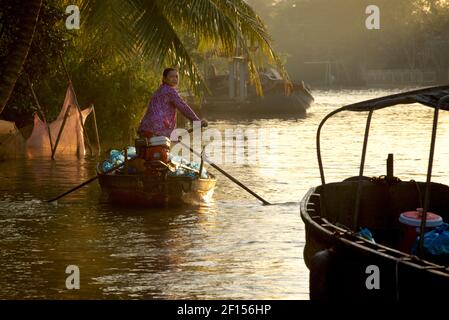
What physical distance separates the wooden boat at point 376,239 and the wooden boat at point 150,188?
13.9ft

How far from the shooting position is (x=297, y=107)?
47.0m

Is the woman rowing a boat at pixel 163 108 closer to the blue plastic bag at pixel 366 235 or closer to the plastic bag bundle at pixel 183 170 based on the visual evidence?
the plastic bag bundle at pixel 183 170

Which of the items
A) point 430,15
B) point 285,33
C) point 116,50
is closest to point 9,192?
point 116,50

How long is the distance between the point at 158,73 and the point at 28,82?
8.74 m

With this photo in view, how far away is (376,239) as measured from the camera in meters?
11.2

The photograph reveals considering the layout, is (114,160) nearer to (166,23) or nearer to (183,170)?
(183,170)

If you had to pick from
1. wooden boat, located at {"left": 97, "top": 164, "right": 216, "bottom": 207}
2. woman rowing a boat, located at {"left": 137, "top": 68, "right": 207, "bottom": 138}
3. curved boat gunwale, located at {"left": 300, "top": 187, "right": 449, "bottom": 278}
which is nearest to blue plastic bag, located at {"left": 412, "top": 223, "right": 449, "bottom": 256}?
curved boat gunwale, located at {"left": 300, "top": 187, "right": 449, "bottom": 278}

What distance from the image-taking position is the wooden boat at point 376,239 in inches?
320

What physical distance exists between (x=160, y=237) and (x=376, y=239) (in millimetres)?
3613

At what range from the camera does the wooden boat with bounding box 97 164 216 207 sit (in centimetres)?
1546

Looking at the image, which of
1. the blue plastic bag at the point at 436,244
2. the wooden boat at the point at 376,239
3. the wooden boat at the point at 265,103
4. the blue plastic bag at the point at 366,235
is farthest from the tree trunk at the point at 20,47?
the wooden boat at the point at 265,103

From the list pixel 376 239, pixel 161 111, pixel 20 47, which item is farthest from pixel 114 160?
pixel 376 239

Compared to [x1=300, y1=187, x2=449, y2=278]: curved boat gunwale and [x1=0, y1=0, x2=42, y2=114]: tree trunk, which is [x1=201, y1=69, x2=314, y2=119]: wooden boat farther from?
[x1=300, y1=187, x2=449, y2=278]: curved boat gunwale

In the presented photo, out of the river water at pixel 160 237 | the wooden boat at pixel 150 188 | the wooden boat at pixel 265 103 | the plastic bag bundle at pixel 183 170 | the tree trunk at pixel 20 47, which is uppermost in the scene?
the tree trunk at pixel 20 47
